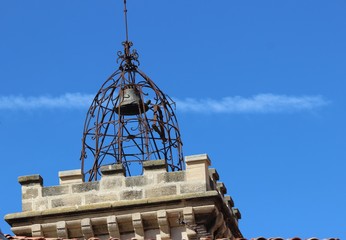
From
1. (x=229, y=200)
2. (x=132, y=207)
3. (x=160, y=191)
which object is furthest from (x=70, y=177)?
(x=229, y=200)

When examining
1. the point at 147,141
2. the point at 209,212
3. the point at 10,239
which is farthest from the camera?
the point at 147,141

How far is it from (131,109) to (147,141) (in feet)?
2.60

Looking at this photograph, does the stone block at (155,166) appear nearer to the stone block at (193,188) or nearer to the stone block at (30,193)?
the stone block at (193,188)

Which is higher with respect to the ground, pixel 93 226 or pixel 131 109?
pixel 131 109

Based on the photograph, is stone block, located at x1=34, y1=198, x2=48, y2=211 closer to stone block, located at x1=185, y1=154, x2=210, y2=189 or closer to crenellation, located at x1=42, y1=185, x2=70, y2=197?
crenellation, located at x1=42, y1=185, x2=70, y2=197

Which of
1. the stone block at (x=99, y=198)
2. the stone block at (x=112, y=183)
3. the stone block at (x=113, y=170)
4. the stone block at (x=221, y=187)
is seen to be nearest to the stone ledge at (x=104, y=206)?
the stone block at (x=99, y=198)

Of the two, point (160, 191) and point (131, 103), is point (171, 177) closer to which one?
point (160, 191)

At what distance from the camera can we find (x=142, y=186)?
3186cm

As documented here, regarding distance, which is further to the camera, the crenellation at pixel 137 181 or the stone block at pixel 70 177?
the stone block at pixel 70 177

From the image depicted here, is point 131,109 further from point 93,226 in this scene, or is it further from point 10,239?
point 10,239

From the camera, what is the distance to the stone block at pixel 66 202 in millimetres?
32031

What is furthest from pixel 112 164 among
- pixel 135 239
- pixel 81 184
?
pixel 135 239

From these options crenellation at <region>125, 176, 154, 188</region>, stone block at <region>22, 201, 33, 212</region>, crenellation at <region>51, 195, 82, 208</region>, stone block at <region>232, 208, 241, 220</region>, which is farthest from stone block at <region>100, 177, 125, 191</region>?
stone block at <region>232, 208, 241, 220</region>

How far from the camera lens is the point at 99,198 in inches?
1257
